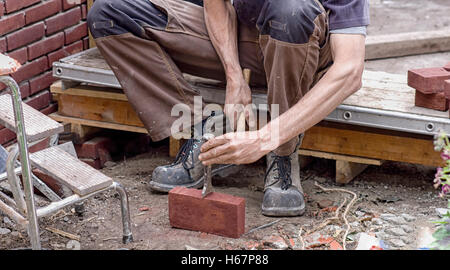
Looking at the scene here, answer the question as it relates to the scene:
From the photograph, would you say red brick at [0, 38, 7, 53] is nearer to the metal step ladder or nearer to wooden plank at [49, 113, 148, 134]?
wooden plank at [49, 113, 148, 134]

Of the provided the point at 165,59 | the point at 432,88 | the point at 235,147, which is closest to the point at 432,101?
the point at 432,88

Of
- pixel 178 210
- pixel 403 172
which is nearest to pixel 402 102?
pixel 403 172

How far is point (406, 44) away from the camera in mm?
4781

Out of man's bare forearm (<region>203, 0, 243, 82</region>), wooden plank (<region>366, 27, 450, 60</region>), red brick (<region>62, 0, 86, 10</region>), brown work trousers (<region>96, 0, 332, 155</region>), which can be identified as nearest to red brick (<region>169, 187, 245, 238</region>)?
brown work trousers (<region>96, 0, 332, 155</region>)

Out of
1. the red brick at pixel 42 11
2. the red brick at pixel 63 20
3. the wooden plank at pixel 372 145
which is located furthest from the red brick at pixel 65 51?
the wooden plank at pixel 372 145

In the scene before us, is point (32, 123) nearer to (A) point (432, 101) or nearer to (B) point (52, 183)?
(B) point (52, 183)

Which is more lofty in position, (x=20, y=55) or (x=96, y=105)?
(x=20, y=55)

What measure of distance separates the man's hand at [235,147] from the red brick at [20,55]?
1.39m

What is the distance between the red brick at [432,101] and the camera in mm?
3172

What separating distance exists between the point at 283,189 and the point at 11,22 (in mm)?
1581

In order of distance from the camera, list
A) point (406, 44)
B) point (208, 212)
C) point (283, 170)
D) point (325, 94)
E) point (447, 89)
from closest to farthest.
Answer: point (325, 94) → point (208, 212) → point (447, 89) → point (283, 170) → point (406, 44)

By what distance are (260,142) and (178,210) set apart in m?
0.50

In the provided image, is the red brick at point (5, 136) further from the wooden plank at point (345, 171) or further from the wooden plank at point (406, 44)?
the wooden plank at point (406, 44)

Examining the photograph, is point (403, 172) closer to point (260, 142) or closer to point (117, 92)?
point (260, 142)
